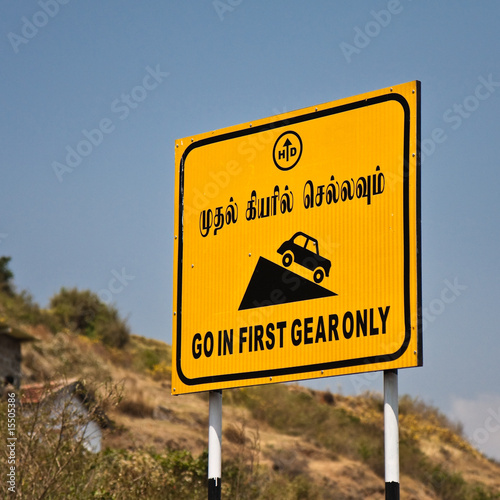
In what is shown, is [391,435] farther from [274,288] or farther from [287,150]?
[287,150]

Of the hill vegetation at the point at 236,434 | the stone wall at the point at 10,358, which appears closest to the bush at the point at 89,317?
the hill vegetation at the point at 236,434

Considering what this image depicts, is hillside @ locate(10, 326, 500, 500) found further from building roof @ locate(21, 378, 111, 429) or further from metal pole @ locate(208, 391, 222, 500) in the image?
metal pole @ locate(208, 391, 222, 500)

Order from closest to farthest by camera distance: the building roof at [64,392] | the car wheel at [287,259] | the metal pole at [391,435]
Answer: the metal pole at [391,435], the car wheel at [287,259], the building roof at [64,392]

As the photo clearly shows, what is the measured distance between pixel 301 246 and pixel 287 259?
0.48ft

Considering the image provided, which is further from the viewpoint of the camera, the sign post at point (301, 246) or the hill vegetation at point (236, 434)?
the hill vegetation at point (236, 434)

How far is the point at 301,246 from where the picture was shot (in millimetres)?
6000

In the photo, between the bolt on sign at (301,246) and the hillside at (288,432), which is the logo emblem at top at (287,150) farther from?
the hillside at (288,432)

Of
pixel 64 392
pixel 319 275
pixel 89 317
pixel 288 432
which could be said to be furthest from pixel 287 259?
pixel 89 317

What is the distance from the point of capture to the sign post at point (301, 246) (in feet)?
18.3

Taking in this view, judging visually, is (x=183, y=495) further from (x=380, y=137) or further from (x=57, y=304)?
(x=57, y=304)

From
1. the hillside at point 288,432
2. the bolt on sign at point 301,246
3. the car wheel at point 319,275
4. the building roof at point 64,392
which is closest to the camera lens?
the bolt on sign at point 301,246

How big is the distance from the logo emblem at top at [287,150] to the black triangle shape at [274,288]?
2.33 feet

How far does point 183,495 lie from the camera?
15.5 metres

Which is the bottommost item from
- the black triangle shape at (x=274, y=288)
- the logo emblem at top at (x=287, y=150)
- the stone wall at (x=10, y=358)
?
the black triangle shape at (x=274, y=288)
